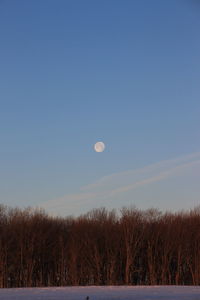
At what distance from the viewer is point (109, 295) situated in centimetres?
3288

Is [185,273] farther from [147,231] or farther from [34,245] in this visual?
[34,245]

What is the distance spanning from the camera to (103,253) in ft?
216

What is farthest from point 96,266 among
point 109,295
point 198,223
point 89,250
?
point 109,295

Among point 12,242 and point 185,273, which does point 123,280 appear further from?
point 12,242

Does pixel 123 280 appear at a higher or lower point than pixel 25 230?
lower

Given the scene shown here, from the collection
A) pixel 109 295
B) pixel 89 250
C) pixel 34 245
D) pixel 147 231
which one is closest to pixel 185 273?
pixel 147 231

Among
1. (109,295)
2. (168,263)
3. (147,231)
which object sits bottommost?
(109,295)

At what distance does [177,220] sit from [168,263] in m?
6.14

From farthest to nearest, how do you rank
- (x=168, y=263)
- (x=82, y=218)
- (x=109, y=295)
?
(x=82, y=218), (x=168, y=263), (x=109, y=295)

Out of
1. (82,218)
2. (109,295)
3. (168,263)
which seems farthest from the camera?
(82,218)

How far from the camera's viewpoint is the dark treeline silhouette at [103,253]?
63.6 meters

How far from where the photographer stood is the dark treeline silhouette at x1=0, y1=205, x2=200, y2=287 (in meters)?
63.6

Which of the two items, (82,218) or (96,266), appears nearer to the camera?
(96,266)

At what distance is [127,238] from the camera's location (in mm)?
65125
